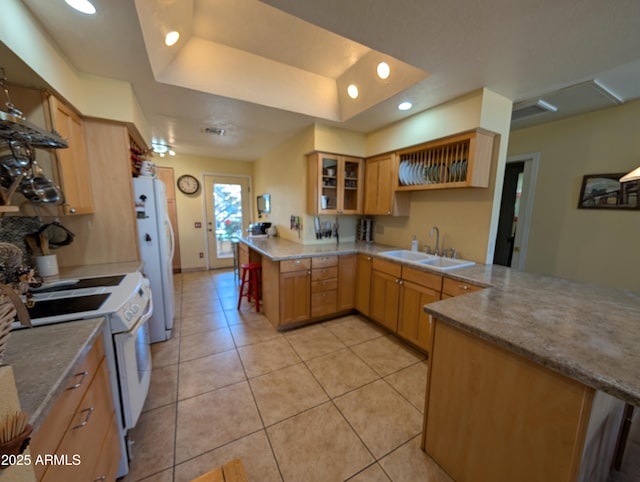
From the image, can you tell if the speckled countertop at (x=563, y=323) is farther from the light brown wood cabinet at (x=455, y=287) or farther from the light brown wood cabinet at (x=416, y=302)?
the light brown wood cabinet at (x=416, y=302)

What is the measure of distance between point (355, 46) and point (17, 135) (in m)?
2.46

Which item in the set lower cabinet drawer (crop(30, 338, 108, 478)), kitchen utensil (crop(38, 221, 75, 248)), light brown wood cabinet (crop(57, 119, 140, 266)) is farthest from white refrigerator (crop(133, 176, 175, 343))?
lower cabinet drawer (crop(30, 338, 108, 478))

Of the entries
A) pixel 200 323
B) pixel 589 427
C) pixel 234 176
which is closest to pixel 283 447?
pixel 589 427

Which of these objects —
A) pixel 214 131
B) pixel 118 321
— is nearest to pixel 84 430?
pixel 118 321

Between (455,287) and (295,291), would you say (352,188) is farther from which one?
(455,287)

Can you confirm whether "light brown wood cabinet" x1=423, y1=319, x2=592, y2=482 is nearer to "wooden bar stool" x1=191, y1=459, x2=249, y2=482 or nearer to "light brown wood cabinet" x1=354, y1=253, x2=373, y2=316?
"wooden bar stool" x1=191, y1=459, x2=249, y2=482

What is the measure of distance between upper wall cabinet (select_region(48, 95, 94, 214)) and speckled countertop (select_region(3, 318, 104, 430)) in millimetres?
1117

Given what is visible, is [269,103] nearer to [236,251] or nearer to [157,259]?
[157,259]

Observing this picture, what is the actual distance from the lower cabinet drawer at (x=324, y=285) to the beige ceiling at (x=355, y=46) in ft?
6.31

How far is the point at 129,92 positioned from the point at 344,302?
10.1 ft

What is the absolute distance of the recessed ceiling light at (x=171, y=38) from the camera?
184 cm

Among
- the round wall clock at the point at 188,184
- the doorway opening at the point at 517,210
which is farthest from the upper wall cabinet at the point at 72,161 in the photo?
the doorway opening at the point at 517,210

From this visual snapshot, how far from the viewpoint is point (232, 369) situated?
2234 mm

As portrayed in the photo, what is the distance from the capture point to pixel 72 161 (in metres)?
1.92
